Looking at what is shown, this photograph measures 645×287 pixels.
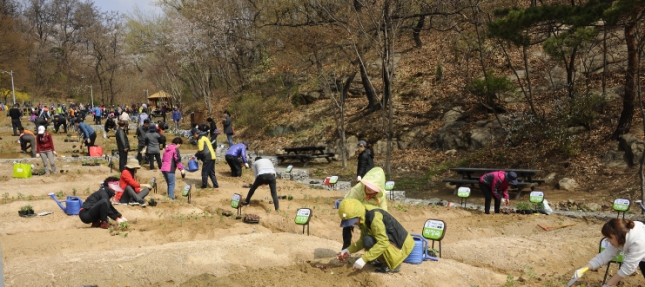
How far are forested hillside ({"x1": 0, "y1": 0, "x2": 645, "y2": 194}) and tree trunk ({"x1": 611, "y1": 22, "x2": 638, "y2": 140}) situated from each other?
0.04m

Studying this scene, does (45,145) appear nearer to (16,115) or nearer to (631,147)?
(16,115)

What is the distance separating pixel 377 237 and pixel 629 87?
12.3 meters

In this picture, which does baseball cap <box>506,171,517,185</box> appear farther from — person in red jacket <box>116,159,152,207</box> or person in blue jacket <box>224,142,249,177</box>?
person in red jacket <box>116,159,152,207</box>

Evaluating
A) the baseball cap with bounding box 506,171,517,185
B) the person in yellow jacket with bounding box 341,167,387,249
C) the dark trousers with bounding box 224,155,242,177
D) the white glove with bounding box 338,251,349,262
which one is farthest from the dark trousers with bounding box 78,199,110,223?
the baseball cap with bounding box 506,171,517,185

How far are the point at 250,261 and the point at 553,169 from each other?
39.6 ft

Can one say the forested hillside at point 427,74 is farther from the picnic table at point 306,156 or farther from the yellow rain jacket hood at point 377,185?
the yellow rain jacket hood at point 377,185

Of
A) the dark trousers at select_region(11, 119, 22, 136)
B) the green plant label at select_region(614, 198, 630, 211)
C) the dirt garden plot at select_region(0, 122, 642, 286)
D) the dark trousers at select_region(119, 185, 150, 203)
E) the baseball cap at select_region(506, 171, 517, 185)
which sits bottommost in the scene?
the dirt garden plot at select_region(0, 122, 642, 286)

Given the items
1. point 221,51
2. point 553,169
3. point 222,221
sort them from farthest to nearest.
Answer: 1. point 221,51
2. point 553,169
3. point 222,221

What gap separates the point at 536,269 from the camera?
766cm

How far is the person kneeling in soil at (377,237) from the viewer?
6.12m

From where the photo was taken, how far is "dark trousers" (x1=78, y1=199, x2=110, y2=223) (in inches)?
373

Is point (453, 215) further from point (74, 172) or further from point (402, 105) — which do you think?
point (402, 105)

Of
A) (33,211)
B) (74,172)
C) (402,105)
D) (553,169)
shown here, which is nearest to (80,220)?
(33,211)

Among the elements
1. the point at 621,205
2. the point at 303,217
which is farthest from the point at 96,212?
the point at 621,205
